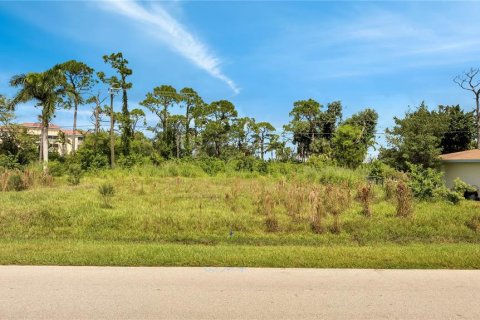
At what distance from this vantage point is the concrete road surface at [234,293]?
3.94m

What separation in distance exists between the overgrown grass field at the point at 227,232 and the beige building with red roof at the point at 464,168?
982 cm

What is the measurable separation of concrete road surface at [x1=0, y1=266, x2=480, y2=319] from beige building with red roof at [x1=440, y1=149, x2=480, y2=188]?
1731 centimetres

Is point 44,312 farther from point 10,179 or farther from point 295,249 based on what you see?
point 10,179

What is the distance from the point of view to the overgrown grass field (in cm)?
622

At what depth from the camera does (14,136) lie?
3788 cm

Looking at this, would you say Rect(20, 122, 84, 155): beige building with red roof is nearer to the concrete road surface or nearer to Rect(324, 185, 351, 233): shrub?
Rect(324, 185, 351, 233): shrub

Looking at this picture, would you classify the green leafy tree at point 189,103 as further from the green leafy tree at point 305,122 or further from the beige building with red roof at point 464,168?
the beige building with red roof at point 464,168

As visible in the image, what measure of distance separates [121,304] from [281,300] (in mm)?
1852

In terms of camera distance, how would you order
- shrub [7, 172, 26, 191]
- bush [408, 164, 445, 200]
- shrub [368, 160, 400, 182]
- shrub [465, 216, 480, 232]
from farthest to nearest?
shrub [368, 160, 400, 182], shrub [7, 172, 26, 191], bush [408, 164, 445, 200], shrub [465, 216, 480, 232]

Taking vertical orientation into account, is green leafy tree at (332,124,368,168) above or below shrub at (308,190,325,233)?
above

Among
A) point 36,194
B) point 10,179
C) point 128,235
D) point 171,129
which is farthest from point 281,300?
point 171,129

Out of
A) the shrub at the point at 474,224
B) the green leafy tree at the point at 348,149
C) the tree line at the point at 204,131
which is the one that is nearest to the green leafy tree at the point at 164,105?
the tree line at the point at 204,131

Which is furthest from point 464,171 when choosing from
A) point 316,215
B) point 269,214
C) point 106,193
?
point 106,193

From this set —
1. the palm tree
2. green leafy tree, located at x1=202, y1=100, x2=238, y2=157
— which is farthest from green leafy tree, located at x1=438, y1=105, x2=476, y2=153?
the palm tree
